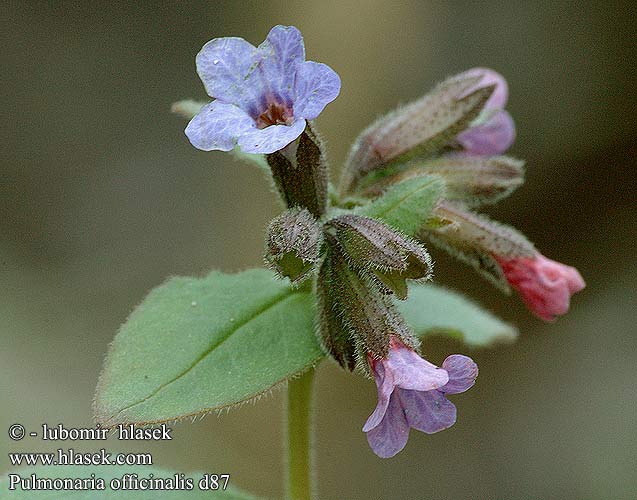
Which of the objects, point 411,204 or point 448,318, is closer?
point 411,204

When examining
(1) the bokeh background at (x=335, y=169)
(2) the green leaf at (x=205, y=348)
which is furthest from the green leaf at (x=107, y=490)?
(1) the bokeh background at (x=335, y=169)

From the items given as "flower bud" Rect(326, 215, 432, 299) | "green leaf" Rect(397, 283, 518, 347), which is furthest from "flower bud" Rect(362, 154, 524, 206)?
"flower bud" Rect(326, 215, 432, 299)

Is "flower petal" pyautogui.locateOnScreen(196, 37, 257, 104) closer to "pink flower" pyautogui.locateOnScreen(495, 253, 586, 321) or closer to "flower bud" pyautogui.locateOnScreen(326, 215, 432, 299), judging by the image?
"flower bud" pyautogui.locateOnScreen(326, 215, 432, 299)

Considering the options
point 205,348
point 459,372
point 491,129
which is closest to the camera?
point 459,372

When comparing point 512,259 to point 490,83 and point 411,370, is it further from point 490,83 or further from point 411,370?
point 411,370

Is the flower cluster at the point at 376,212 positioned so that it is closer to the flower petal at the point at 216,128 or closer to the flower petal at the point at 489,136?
the flower petal at the point at 216,128

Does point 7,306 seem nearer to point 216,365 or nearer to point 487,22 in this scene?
point 216,365

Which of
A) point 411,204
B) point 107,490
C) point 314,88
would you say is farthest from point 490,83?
point 107,490
